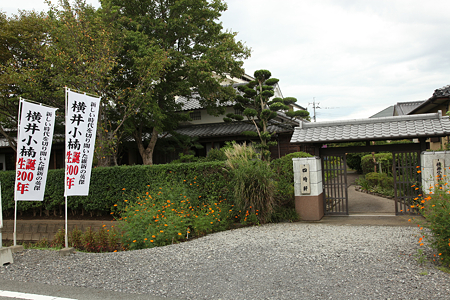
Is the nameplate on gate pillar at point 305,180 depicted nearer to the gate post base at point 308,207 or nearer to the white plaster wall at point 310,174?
the white plaster wall at point 310,174

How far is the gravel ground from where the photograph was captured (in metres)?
4.20

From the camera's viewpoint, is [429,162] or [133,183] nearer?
[429,162]

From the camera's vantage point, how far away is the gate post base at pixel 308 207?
9.41 meters

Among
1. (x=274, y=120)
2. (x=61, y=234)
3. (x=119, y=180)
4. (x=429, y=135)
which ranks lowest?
(x=61, y=234)

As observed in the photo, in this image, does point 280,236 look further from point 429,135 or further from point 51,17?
point 51,17

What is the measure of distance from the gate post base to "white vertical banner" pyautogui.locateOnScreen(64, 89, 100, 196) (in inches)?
233

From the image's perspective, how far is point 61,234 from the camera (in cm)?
879

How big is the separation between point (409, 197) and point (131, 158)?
16.9m

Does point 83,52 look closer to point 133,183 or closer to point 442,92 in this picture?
point 133,183

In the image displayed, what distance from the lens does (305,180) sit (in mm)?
9461

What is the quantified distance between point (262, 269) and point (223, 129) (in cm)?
1430

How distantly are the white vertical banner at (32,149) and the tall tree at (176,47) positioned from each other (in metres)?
6.16

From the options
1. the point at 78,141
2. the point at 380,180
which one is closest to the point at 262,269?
the point at 78,141


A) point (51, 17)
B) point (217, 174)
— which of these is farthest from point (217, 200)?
point (51, 17)
